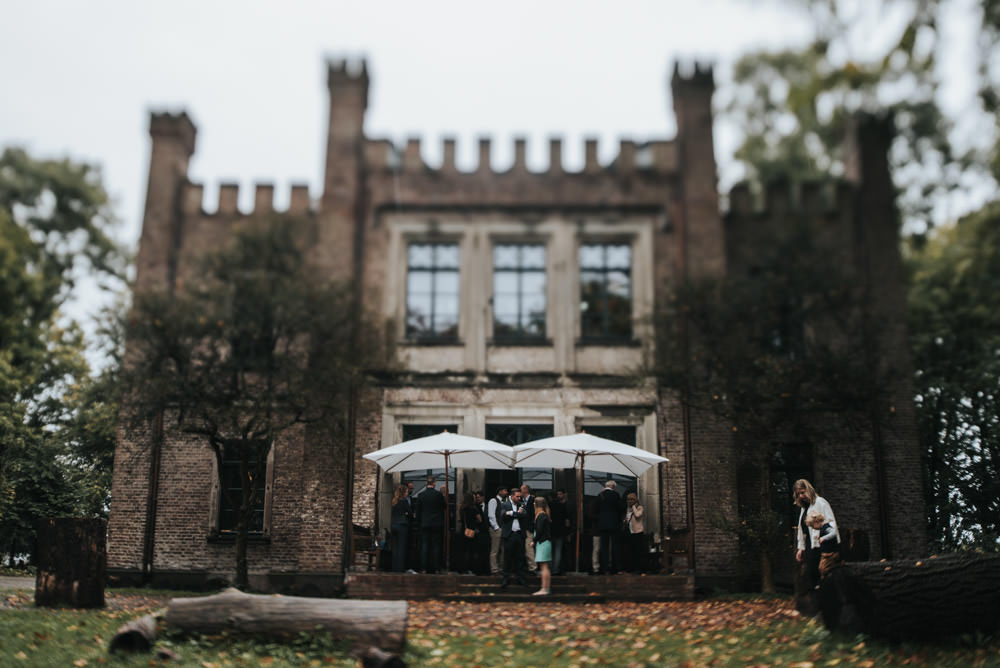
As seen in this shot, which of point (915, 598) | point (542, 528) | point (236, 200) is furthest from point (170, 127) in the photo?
point (915, 598)

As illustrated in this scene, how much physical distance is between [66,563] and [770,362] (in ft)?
37.9

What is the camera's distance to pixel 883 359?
63.3 feet

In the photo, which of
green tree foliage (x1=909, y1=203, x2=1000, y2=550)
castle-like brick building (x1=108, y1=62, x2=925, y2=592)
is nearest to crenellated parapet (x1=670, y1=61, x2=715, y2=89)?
castle-like brick building (x1=108, y1=62, x2=925, y2=592)

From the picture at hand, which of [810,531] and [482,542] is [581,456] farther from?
[810,531]

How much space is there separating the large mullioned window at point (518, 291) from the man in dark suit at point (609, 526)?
14.8ft

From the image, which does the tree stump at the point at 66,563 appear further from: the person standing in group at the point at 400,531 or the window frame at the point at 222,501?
the window frame at the point at 222,501

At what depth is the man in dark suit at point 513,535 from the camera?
15109mm

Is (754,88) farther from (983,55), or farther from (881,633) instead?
(983,55)

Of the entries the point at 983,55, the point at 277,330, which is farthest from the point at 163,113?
the point at 983,55

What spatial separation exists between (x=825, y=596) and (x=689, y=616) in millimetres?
2891

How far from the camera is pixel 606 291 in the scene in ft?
65.6

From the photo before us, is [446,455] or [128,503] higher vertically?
[446,455]

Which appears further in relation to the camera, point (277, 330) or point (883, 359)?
point (883, 359)

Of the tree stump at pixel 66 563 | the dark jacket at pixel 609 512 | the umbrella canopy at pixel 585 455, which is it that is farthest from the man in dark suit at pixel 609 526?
the tree stump at pixel 66 563
